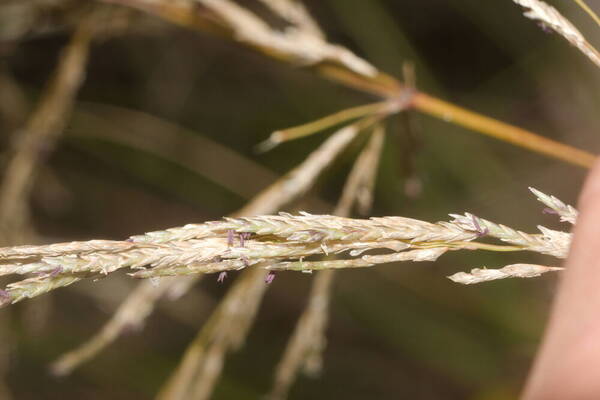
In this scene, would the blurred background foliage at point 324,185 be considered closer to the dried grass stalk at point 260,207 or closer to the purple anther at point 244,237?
the dried grass stalk at point 260,207

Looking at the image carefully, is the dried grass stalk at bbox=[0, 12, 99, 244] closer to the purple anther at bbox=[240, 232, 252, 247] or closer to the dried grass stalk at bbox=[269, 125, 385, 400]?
the dried grass stalk at bbox=[269, 125, 385, 400]

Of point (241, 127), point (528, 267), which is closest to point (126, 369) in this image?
point (241, 127)

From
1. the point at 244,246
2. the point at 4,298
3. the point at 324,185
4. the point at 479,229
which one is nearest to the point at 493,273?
the point at 479,229

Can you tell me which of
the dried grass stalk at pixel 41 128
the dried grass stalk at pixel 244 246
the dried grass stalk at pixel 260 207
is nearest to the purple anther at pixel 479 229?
the dried grass stalk at pixel 244 246

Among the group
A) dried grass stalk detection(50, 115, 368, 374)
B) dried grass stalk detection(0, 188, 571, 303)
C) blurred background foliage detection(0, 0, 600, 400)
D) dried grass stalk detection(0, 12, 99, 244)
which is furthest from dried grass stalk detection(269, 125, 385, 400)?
blurred background foliage detection(0, 0, 600, 400)

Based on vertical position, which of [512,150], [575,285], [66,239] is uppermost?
[512,150]

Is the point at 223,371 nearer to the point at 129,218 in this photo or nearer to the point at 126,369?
the point at 126,369

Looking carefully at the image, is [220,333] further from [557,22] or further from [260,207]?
[557,22]
